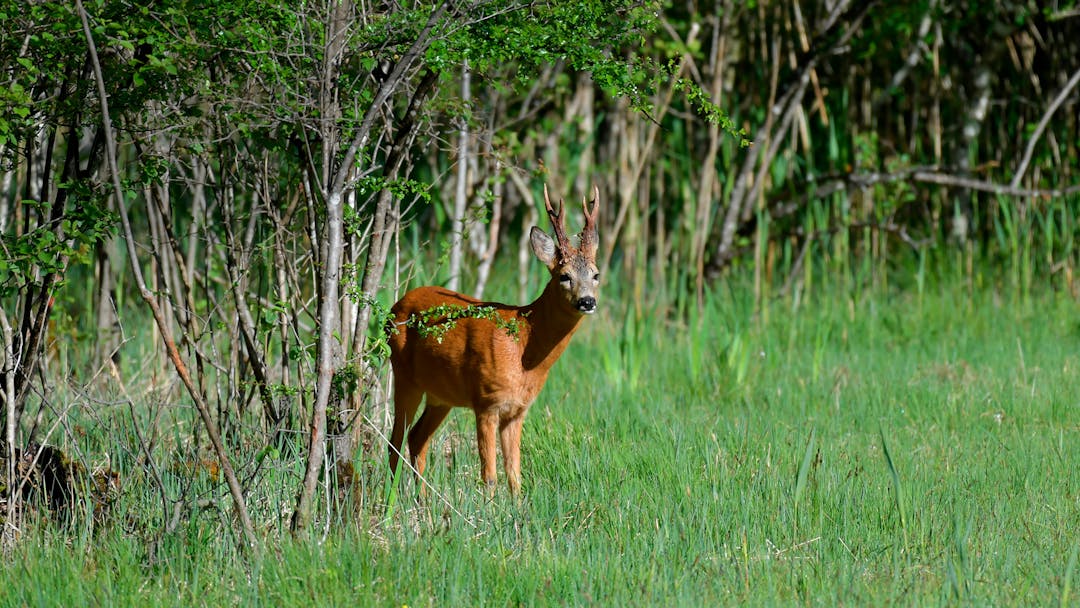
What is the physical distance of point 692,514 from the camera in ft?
15.0

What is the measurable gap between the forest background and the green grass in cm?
17

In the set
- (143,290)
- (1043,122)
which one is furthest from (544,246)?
(1043,122)

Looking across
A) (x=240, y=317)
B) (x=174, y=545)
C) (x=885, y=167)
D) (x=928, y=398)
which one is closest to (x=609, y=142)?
(x=885, y=167)

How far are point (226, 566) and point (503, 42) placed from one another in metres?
1.87

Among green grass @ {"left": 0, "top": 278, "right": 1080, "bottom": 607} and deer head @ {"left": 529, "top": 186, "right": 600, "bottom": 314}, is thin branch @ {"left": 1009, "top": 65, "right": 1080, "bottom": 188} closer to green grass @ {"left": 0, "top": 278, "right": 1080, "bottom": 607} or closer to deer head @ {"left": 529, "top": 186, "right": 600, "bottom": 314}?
green grass @ {"left": 0, "top": 278, "right": 1080, "bottom": 607}

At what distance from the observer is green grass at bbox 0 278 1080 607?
384 centimetres

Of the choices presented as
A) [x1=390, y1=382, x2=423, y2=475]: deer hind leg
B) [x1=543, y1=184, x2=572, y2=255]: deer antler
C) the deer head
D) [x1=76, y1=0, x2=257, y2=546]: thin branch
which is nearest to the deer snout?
the deer head

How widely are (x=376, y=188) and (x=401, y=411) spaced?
56.7 inches

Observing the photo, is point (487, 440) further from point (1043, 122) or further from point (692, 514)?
point (1043, 122)

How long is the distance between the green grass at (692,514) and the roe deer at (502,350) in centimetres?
29

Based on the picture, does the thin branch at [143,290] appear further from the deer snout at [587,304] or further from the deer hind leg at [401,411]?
the deer snout at [587,304]

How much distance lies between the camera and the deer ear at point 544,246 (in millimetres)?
5004

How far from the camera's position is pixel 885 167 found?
10.4 meters

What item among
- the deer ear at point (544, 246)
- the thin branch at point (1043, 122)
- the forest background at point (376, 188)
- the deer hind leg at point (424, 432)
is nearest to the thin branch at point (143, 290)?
the forest background at point (376, 188)
